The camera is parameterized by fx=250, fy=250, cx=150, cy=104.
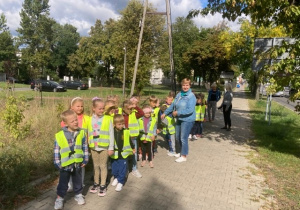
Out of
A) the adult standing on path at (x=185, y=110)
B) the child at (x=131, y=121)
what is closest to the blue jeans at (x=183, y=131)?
the adult standing on path at (x=185, y=110)

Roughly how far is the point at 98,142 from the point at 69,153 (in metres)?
0.53

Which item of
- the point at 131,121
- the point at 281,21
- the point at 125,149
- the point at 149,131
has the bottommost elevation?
the point at 125,149

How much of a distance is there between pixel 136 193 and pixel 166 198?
19.5 inches

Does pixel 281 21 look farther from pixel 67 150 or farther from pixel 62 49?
pixel 62 49

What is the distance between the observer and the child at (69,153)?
3.23 meters

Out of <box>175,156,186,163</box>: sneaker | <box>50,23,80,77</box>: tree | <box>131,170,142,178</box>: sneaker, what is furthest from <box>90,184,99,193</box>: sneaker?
<box>50,23,80,77</box>: tree

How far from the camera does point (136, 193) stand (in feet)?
13.1

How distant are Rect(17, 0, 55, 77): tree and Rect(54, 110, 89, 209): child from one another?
52.6 meters

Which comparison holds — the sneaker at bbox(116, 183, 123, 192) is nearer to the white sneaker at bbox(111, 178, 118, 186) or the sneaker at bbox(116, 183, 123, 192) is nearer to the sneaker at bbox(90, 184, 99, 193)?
the white sneaker at bbox(111, 178, 118, 186)

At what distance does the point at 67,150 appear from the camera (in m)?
3.26

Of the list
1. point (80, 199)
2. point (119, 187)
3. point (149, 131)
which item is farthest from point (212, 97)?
point (80, 199)

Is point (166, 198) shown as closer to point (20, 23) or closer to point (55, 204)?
point (55, 204)

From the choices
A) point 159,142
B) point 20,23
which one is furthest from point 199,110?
point 20,23

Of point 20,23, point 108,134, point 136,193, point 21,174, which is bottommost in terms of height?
point 136,193
